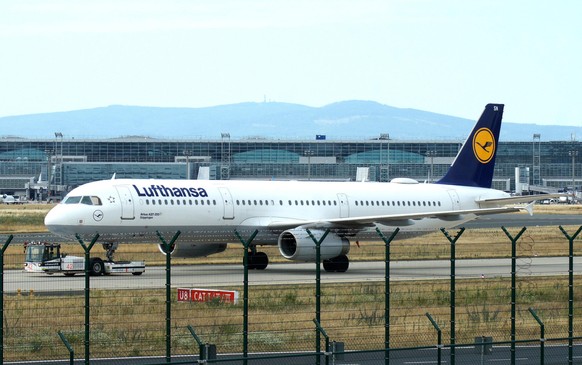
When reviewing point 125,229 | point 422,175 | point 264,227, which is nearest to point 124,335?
point 125,229

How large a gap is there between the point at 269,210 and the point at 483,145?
512 inches

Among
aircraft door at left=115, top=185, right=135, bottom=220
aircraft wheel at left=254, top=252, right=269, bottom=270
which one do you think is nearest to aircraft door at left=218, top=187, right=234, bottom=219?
aircraft wheel at left=254, top=252, right=269, bottom=270

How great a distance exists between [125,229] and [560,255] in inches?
823

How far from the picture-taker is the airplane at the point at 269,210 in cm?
4194

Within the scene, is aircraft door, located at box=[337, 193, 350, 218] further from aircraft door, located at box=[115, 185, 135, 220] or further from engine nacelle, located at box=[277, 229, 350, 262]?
aircraft door, located at box=[115, 185, 135, 220]

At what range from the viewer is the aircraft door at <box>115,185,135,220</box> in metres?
42.0

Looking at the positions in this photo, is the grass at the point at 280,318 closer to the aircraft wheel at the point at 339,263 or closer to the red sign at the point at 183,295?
the red sign at the point at 183,295

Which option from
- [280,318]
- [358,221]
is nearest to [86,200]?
[358,221]

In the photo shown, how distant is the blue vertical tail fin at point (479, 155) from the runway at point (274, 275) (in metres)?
5.62

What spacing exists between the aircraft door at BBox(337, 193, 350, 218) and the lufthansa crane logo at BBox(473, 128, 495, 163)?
Answer: 840 cm

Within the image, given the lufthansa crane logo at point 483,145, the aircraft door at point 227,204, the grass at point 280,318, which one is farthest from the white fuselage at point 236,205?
the grass at point 280,318

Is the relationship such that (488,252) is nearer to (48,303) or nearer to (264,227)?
(264,227)

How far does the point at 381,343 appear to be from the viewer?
25.3m

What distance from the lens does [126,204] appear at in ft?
138
